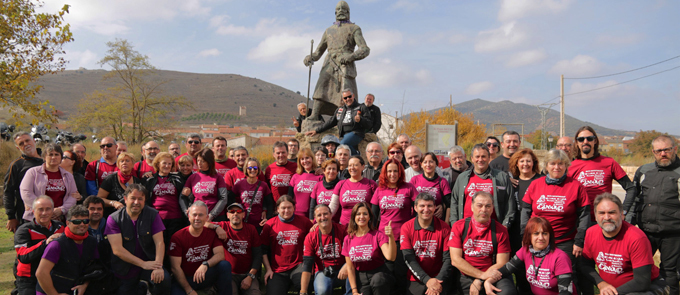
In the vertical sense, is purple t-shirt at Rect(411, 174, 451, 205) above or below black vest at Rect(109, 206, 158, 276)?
above

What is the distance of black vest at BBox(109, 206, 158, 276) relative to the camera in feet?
14.0

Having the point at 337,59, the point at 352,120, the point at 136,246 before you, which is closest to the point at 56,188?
Result: the point at 136,246

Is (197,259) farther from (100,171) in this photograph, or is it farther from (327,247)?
(100,171)

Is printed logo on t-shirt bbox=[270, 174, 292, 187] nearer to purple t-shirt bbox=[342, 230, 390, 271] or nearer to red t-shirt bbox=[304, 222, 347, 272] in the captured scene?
red t-shirt bbox=[304, 222, 347, 272]

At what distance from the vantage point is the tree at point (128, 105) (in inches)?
961

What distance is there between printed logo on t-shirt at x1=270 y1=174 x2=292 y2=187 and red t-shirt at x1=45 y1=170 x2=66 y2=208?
99.8 inches

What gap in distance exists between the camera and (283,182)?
5461 millimetres

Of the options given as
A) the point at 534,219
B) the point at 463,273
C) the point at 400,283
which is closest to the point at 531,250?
the point at 534,219

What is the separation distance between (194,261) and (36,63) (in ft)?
26.8

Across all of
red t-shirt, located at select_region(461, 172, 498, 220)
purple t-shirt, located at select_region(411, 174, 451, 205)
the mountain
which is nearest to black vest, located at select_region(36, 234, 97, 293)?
purple t-shirt, located at select_region(411, 174, 451, 205)

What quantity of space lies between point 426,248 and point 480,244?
54 cm

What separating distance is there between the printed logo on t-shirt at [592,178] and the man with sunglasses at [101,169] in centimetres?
586

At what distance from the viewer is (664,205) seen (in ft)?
14.3

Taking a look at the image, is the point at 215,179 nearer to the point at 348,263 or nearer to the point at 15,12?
the point at 348,263
